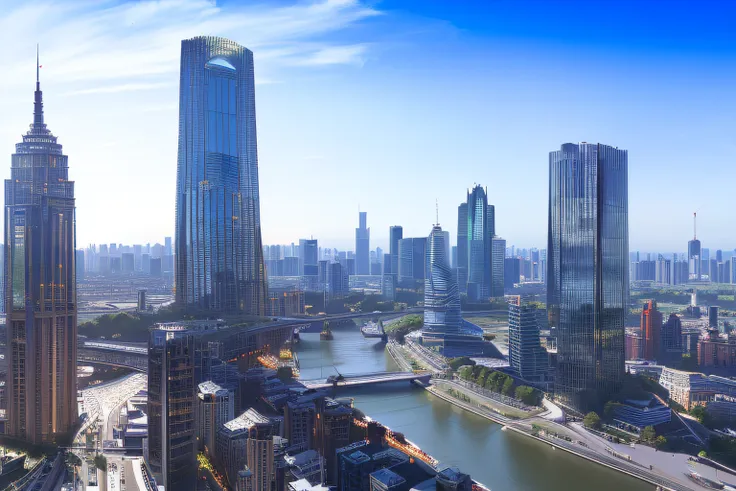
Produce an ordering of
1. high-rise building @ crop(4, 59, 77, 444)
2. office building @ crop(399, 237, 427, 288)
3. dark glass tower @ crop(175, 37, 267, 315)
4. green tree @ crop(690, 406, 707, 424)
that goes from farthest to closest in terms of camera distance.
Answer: office building @ crop(399, 237, 427, 288)
dark glass tower @ crop(175, 37, 267, 315)
green tree @ crop(690, 406, 707, 424)
high-rise building @ crop(4, 59, 77, 444)

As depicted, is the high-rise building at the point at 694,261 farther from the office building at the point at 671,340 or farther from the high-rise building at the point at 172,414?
the high-rise building at the point at 172,414

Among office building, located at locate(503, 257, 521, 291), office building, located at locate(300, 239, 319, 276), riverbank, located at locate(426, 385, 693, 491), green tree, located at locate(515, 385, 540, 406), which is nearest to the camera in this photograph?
riverbank, located at locate(426, 385, 693, 491)

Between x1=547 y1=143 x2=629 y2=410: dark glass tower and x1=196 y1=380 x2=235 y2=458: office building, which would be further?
x1=547 y1=143 x2=629 y2=410: dark glass tower

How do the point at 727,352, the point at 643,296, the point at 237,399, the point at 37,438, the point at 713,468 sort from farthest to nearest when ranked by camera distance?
the point at 643,296, the point at 727,352, the point at 237,399, the point at 37,438, the point at 713,468

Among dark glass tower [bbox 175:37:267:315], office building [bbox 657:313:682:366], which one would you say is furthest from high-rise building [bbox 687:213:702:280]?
dark glass tower [bbox 175:37:267:315]

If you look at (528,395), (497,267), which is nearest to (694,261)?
(497,267)

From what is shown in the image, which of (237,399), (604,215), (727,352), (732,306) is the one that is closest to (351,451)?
(237,399)

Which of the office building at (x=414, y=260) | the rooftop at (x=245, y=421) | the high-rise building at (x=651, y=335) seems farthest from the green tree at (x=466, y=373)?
the office building at (x=414, y=260)

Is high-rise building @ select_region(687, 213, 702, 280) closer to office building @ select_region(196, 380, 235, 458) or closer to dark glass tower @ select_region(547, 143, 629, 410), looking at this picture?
dark glass tower @ select_region(547, 143, 629, 410)

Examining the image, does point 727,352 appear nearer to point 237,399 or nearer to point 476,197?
point 237,399
